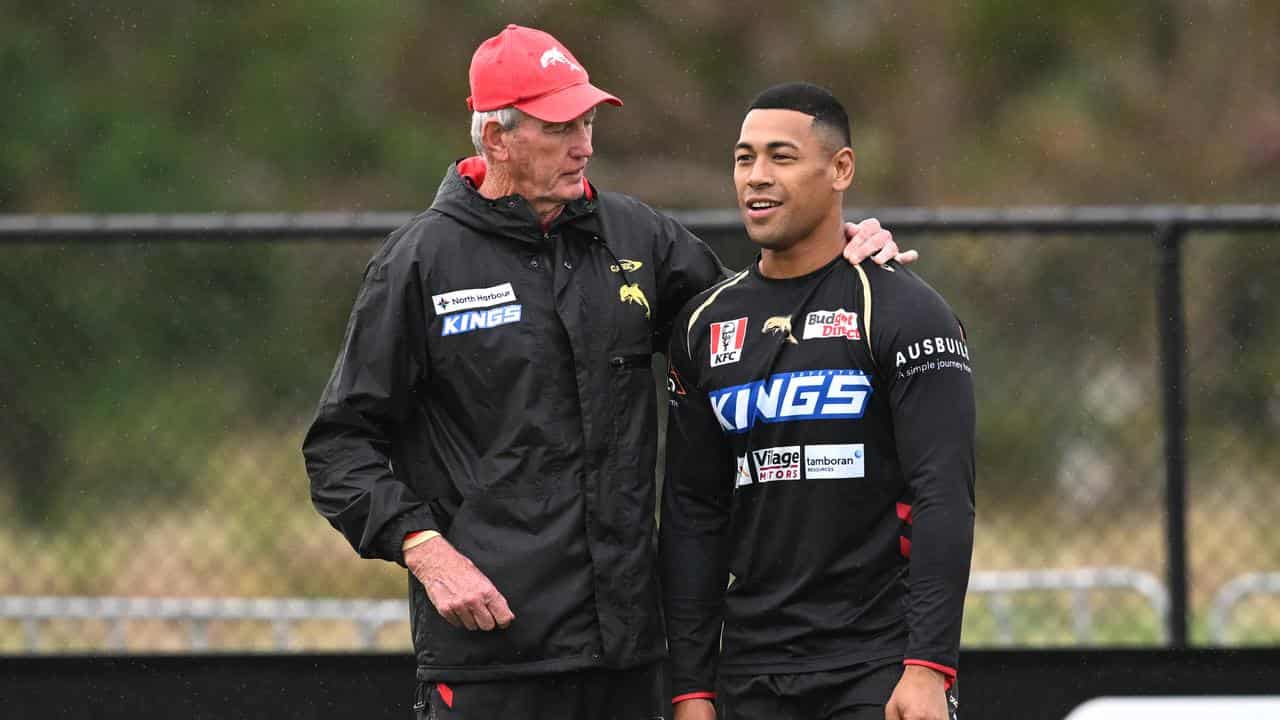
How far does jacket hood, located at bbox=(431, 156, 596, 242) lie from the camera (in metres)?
3.91

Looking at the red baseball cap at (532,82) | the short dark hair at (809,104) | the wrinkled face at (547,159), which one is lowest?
the wrinkled face at (547,159)

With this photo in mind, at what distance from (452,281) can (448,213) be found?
7.0 inches

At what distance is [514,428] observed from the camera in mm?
3834

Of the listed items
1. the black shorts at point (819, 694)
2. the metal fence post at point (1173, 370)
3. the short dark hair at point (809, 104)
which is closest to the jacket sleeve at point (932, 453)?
the black shorts at point (819, 694)

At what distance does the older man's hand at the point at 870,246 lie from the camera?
3.77m

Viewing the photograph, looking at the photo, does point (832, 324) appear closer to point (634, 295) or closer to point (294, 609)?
point (634, 295)

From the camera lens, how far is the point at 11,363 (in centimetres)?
633

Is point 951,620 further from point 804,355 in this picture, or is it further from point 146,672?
point 146,672

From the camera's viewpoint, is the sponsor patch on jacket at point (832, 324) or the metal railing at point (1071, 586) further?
the metal railing at point (1071, 586)

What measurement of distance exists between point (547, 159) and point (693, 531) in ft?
2.95

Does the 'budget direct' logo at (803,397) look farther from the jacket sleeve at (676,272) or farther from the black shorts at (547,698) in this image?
the black shorts at (547,698)

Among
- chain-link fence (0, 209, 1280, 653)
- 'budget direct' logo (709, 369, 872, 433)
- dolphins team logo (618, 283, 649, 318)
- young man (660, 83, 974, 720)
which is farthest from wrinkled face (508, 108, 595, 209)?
chain-link fence (0, 209, 1280, 653)

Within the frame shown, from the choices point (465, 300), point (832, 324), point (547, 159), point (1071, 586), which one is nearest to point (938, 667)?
point (832, 324)

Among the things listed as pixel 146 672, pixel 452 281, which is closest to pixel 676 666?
pixel 452 281
